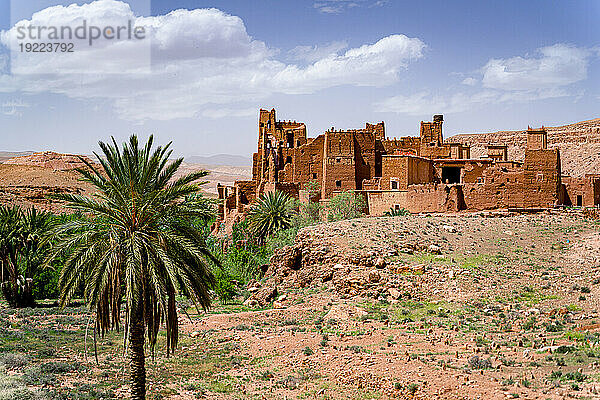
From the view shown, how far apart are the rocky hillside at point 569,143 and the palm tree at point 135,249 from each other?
234 ft

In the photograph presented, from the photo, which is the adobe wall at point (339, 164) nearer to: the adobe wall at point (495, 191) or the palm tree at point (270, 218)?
the palm tree at point (270, 218)

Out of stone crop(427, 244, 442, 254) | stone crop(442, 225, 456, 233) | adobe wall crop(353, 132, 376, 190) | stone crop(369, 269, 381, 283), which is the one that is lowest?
stone crop(369, 269, 381, 283)

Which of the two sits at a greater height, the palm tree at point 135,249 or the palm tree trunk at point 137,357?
the palm tree at point 135,249

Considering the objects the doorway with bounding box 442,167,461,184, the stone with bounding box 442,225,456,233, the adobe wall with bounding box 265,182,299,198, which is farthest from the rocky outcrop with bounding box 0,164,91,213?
the stone with bounding box 442,225,456,233

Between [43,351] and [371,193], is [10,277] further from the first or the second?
[371,193]

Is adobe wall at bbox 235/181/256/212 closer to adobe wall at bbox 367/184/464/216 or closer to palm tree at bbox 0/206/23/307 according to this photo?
adobe wall at bbox 367/184/464/216

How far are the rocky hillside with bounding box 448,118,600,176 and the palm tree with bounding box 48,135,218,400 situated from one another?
71.2m

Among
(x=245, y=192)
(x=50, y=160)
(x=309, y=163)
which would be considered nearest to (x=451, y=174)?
(x=309, y=163)

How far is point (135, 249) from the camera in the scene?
1153 centimetres

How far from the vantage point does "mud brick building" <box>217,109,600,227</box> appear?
3222 cm

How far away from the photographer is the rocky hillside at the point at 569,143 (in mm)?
78100

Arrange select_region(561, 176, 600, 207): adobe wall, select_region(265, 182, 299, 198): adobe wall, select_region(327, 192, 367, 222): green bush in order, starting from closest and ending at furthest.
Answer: select_region(561, 176, 600, 207): adobe wall
select_region(327, 192, 367, 222): green bush
select_region(265, 182, 299, 198): adobe wall

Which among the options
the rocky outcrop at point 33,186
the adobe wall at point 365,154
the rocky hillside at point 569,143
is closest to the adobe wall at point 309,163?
the adobe wall at point 365,154

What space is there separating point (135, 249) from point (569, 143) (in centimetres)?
8943
